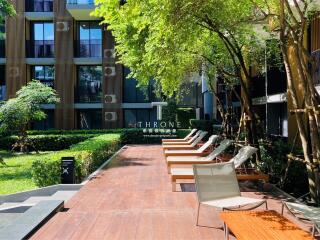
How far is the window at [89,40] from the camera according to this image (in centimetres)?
3381

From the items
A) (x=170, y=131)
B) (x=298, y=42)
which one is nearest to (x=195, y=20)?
(x=298, y=42)

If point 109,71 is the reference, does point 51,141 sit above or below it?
below

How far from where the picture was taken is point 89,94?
34.1 m

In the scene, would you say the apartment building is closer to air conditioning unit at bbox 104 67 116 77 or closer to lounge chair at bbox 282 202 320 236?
air conditioning unit at bbox 104 67 116 77

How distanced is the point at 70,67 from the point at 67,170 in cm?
2253

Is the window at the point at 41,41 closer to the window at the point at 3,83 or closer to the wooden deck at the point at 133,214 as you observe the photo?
the window at the point at 3,83

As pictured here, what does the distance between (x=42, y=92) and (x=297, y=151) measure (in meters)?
15.0

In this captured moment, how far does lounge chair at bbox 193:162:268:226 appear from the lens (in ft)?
24.0

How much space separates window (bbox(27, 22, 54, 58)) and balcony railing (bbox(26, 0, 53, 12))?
3.32 feet

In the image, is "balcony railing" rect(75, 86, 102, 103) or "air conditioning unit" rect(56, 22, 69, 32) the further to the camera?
"balcony railing" rect(75, 86, 102, 103)

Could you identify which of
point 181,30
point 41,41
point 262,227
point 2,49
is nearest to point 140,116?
point 41,41

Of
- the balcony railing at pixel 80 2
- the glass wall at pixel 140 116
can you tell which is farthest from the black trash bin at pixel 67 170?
the glass wall at pixel 140 116

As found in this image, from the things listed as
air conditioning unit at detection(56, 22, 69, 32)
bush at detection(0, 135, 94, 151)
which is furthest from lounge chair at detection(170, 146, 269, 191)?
air conditioning unit at detection(56, 22, 69, 32)

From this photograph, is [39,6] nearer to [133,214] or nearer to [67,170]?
[67,170]
